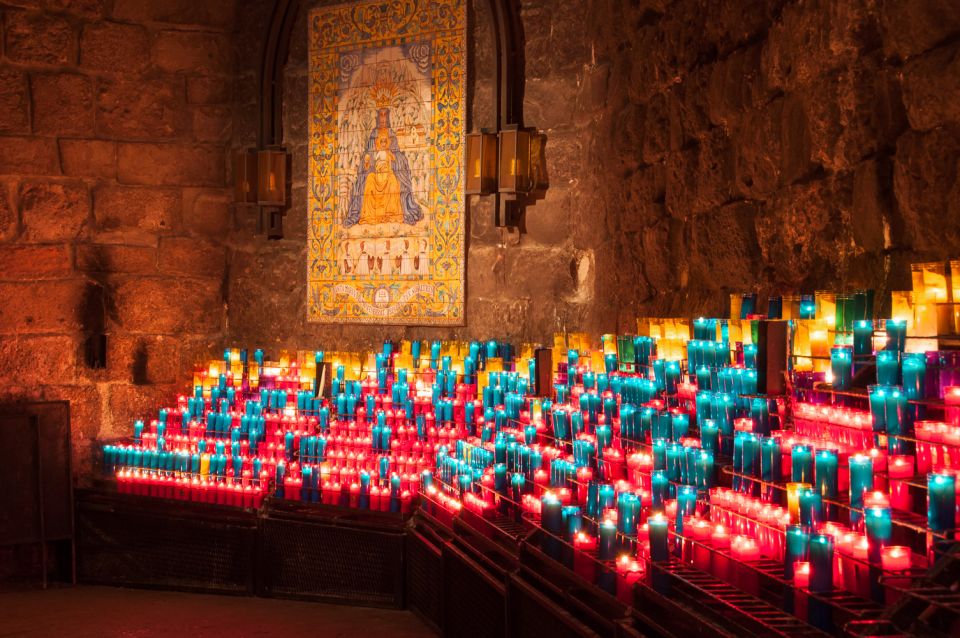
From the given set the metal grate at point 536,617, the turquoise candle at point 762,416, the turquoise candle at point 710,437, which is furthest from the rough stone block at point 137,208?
the turquoise candle at point 762,416

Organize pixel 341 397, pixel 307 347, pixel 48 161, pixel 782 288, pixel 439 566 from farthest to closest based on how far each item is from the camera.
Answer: pixel 307 347
pixel 48 161
pixel 341 397
pixel 439 566
pixel 782 288

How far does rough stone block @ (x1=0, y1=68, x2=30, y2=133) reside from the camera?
6207 mm

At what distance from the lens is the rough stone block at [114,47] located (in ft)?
21.2

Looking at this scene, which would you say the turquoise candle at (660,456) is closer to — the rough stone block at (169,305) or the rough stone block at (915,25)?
the rough stone block at (915,25)

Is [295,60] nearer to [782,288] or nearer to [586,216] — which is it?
[586,216]

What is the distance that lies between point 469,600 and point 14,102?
4.27 metres

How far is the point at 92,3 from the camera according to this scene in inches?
255

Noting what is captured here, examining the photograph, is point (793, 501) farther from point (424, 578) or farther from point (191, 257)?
point (191, 257)

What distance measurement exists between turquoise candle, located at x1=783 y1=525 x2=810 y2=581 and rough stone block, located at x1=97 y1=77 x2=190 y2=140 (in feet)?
17.7

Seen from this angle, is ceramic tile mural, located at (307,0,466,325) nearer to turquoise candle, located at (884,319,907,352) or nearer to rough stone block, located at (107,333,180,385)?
rough stone block, located at (107,333,180,385)

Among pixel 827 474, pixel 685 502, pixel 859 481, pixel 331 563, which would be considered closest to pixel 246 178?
pixel 331 563

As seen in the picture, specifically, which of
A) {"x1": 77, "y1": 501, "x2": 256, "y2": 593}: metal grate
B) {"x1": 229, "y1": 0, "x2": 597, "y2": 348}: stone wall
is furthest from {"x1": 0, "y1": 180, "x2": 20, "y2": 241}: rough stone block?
{"x1": 77, "y1": 501, "x2": 256, "y2": 593}: metal grate

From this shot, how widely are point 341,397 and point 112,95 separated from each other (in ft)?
8.23

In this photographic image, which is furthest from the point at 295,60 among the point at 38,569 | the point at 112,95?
the point at 38,569
